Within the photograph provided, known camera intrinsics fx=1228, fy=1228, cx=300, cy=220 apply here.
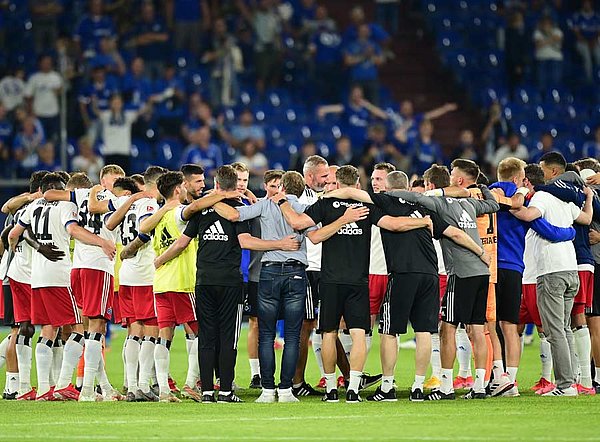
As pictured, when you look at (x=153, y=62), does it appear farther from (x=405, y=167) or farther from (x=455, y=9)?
(x=455, y=9)

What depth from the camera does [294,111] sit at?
27125 mm

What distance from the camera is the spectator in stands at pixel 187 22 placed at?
2681cm

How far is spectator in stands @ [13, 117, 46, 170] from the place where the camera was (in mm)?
22547

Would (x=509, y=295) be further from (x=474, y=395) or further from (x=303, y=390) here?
(x=303, y=390)

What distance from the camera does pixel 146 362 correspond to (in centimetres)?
1311

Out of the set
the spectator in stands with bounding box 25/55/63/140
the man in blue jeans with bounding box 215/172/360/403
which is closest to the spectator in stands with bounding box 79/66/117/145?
the spectator in stands with bounding box 25/55/63/140

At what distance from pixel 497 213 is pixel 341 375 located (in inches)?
116

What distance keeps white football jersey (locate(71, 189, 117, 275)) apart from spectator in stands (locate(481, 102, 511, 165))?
545 inches

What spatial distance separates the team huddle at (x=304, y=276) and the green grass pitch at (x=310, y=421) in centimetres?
50

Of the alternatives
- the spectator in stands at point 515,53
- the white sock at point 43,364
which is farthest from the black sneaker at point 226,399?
the spectator in stands at point 515,53

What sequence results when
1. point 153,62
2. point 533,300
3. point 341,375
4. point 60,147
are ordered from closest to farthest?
1. point 533,300
2. point 341,375
3. point 60,147
4. point 153,62

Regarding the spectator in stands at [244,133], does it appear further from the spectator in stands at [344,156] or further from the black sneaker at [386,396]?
the black sneaker at [386,396]

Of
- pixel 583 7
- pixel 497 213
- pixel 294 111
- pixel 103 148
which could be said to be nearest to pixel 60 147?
pixel 103 148

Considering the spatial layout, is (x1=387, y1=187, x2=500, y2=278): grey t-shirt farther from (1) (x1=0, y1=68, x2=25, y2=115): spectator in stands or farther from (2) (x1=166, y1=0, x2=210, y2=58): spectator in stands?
(2) (x1=166, y1=0, x2=210, y2=58): spectator in stands
